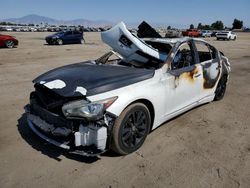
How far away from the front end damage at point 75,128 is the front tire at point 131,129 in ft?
0.38

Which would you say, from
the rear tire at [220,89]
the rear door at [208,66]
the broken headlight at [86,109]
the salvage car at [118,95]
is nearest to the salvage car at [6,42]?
the salvage car at [118,95]

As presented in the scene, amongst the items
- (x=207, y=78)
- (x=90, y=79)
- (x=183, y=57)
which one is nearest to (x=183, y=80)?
(x=183, y=57)

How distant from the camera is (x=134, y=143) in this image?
410cm

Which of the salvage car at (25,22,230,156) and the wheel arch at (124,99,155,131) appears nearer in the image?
the salvage car at (25,22,230,156)

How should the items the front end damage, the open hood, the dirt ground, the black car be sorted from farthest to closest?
the black car → the open hood → the front end damage → the dirt ground

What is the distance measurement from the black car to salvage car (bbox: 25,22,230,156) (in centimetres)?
2070

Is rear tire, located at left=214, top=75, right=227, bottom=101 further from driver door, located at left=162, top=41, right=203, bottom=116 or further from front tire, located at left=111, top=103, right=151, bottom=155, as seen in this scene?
front tire, located at left=111, top=103, right=151, bottom=155

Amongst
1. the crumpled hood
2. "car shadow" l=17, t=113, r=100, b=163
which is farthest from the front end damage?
"car shadow" l=17, t=113, r=100, b=163

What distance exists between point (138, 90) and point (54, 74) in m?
1.49

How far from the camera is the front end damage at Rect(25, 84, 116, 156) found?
3.55 meters

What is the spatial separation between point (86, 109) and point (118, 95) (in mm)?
468

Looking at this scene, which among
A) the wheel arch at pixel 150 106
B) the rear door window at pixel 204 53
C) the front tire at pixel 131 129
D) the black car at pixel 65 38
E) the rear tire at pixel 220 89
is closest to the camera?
the front tire at pixel 131 129

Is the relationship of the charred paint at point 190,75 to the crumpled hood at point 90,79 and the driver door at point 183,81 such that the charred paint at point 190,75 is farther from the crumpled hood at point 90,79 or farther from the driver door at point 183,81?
the crumpled hood at point 90,79

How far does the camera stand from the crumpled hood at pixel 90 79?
12.3 feet
